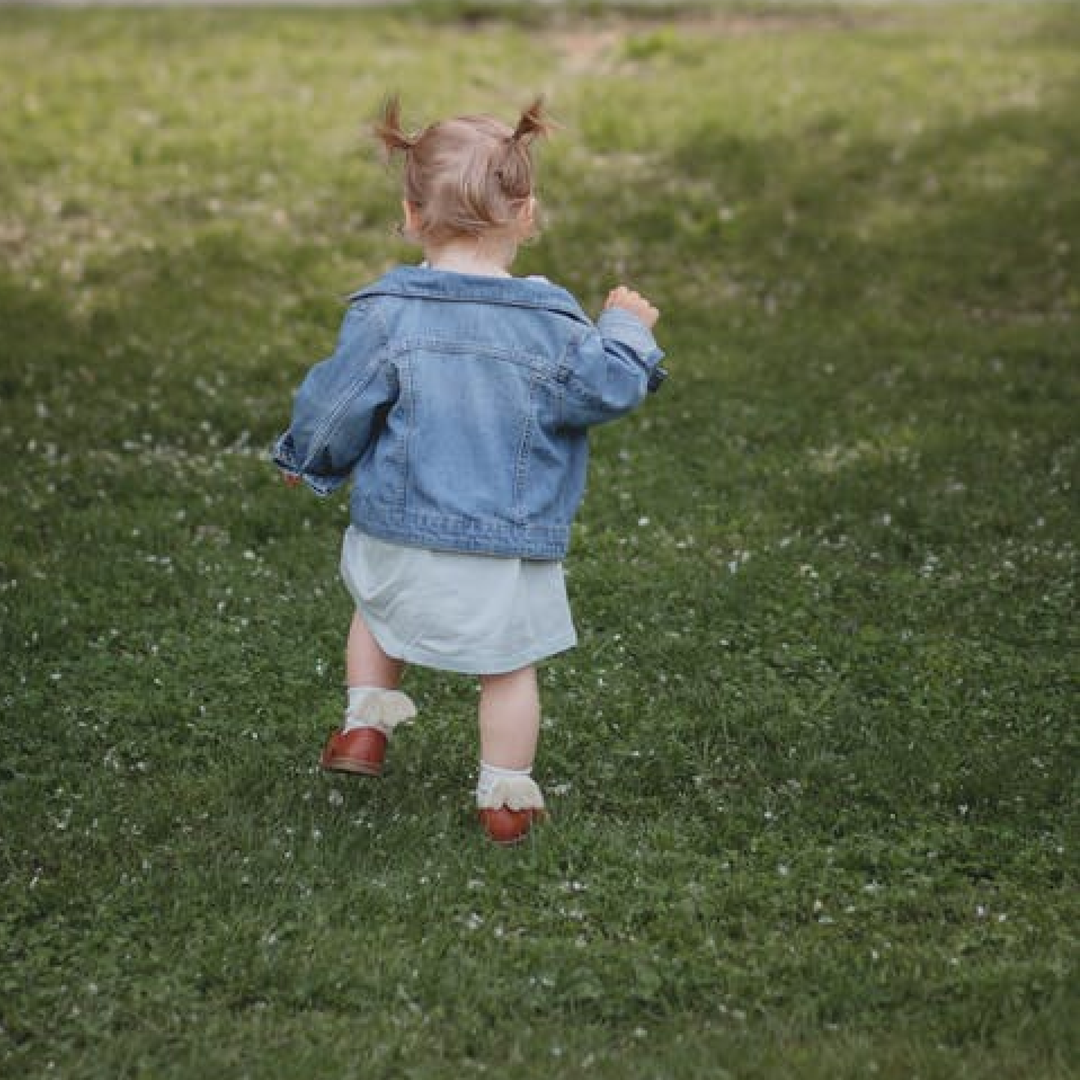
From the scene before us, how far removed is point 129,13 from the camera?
598 inches

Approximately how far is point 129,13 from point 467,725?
11.3 m

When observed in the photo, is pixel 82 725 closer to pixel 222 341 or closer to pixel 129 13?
pixel 222 341

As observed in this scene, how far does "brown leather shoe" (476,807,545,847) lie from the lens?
5059 mm

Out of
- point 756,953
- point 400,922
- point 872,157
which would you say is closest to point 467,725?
point 400,922

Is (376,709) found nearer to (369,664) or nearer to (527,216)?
(369,664)

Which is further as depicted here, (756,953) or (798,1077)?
(756,953)

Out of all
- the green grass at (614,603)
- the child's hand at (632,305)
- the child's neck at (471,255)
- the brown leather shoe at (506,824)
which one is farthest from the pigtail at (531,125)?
the green grass at (614,603)

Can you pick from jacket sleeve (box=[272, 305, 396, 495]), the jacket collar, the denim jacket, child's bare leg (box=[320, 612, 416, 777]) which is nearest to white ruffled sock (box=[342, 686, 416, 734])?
child's bare leg (box=[320, 612, 416, 777])

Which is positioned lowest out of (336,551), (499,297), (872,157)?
(336,551)

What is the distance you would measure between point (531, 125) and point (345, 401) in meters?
0.94

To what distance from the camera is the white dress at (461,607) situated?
4.84 metres

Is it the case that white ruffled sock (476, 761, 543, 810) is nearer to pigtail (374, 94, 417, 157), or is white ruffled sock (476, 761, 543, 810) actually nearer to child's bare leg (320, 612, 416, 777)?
child's bare leg (320, 612, 416, 777)

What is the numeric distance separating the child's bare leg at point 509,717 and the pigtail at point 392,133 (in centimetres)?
157

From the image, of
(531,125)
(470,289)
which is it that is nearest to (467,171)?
(531,125)
